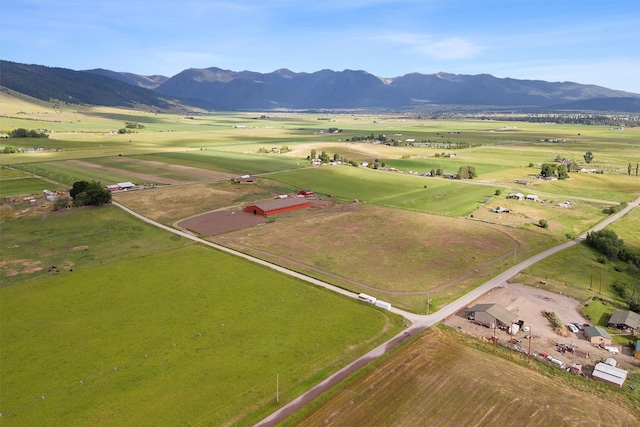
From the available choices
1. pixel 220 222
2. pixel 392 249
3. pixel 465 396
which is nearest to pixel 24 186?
pixel 220 222

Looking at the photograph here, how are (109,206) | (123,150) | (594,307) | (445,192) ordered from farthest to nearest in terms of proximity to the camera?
(123,150)
(445,192)
(109,206)
(594,307)

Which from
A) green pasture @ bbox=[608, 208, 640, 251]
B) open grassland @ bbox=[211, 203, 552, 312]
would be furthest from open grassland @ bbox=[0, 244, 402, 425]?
green pasture @ bbox=[608, 208, 640, 251]

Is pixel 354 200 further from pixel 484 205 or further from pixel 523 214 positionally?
pixel 523 214

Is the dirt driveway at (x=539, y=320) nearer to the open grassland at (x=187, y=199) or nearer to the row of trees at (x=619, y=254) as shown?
the row of trees at (x=619, y=254)

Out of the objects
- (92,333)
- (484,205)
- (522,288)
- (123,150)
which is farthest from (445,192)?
(123,150)

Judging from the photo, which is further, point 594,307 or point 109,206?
→ point 109,206

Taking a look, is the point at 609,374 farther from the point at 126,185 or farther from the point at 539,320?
the point at 126,185

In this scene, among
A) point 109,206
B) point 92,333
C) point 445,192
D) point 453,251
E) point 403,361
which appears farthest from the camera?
point 445,192
